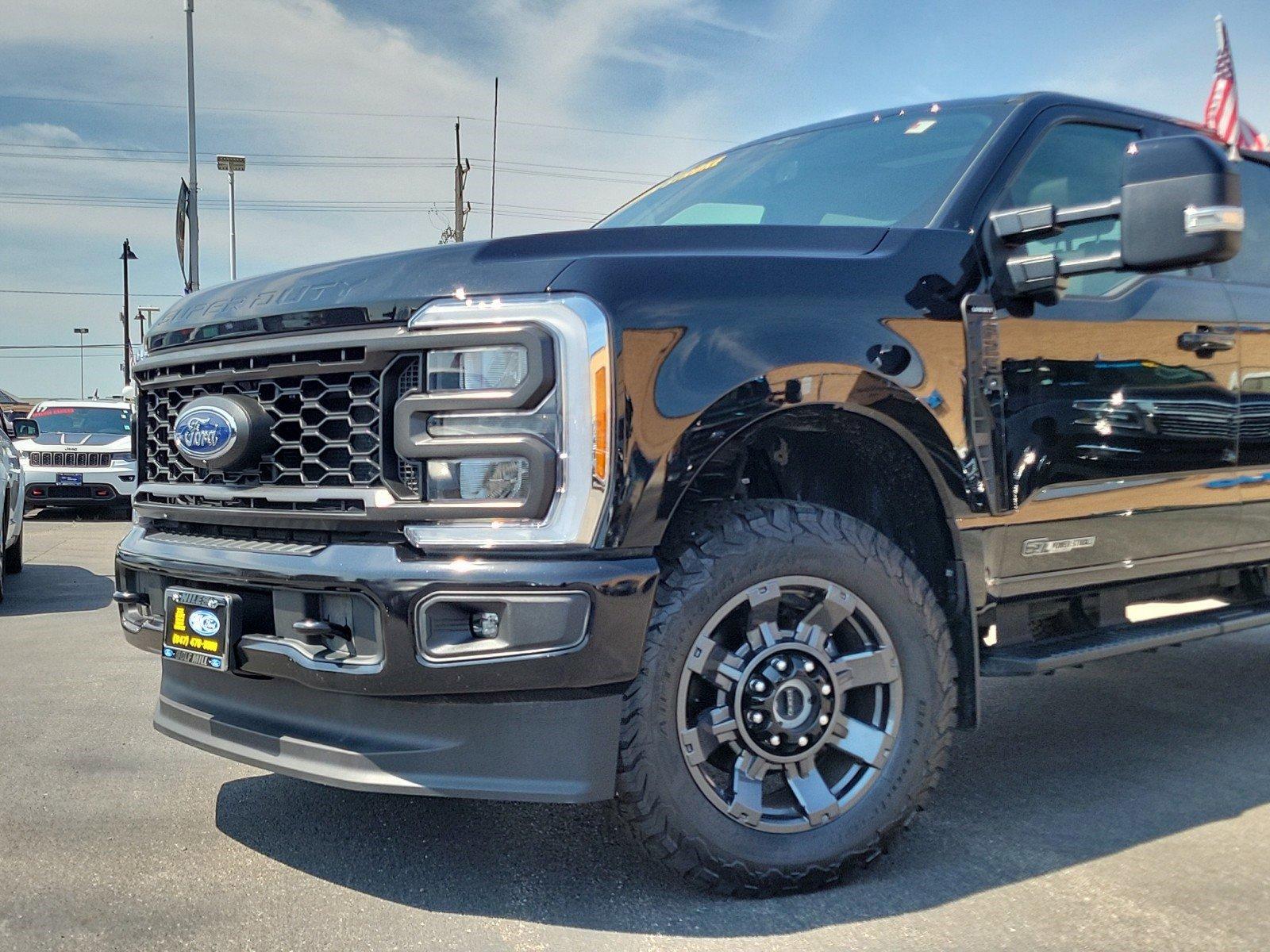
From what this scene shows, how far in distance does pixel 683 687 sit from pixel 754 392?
25.8 inches

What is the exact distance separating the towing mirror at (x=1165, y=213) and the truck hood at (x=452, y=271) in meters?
0.43

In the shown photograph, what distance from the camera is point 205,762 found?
3691 millimetres

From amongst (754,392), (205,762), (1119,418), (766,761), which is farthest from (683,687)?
(205,762)

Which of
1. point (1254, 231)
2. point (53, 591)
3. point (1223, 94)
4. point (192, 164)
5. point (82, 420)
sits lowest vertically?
point (53, 591)

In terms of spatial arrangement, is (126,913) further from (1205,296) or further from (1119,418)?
(1205,296)

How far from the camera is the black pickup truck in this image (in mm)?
2369

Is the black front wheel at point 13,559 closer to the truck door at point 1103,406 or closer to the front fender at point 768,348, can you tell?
the front fender at point 768,348

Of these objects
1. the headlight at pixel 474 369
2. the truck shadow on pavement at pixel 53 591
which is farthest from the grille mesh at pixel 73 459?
the headlight at pixel 474 369

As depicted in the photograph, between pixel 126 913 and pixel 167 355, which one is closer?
pixel 126 913

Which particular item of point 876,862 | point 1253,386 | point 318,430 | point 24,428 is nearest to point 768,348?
point 318,430

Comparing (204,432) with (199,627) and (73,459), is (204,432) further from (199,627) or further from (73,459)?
(73,459)

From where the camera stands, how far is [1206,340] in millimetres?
3504

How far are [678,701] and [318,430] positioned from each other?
1.00 meters

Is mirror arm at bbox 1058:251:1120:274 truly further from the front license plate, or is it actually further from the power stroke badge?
the front license plate
